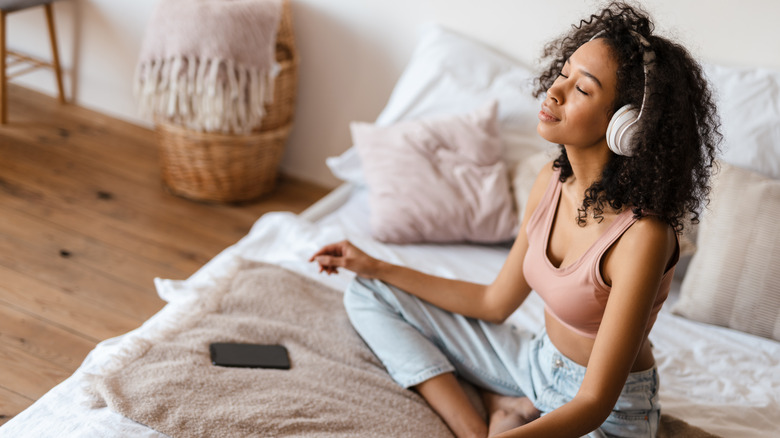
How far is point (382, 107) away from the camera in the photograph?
2672 mm

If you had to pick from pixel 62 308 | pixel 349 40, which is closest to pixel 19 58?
pixel 349 40

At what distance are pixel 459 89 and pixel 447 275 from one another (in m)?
0.67

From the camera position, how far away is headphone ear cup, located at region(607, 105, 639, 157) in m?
1.11

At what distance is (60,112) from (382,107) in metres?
1.26

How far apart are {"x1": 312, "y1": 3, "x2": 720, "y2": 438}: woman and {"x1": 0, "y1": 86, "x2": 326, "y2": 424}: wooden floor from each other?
0.71 m

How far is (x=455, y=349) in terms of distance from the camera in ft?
4.84

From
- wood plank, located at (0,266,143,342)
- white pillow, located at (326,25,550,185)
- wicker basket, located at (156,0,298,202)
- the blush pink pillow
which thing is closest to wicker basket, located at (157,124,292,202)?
wicker basket, located at (156,0,298,202)

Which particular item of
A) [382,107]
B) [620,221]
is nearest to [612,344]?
[620,221]

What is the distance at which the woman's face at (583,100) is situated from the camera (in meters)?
1.15

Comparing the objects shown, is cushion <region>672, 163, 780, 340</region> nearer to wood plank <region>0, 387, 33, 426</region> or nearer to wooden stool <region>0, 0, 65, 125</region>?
wood plank <region>0, 387, 33, 426</region>

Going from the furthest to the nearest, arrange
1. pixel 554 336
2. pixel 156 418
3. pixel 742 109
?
pixel 742 109
pixel 554 336
pixel 156 418

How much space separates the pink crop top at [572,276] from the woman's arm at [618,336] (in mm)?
55

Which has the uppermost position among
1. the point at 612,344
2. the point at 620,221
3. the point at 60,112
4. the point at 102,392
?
the point at 620,221

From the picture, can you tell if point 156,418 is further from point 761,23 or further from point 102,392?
point 761,23
